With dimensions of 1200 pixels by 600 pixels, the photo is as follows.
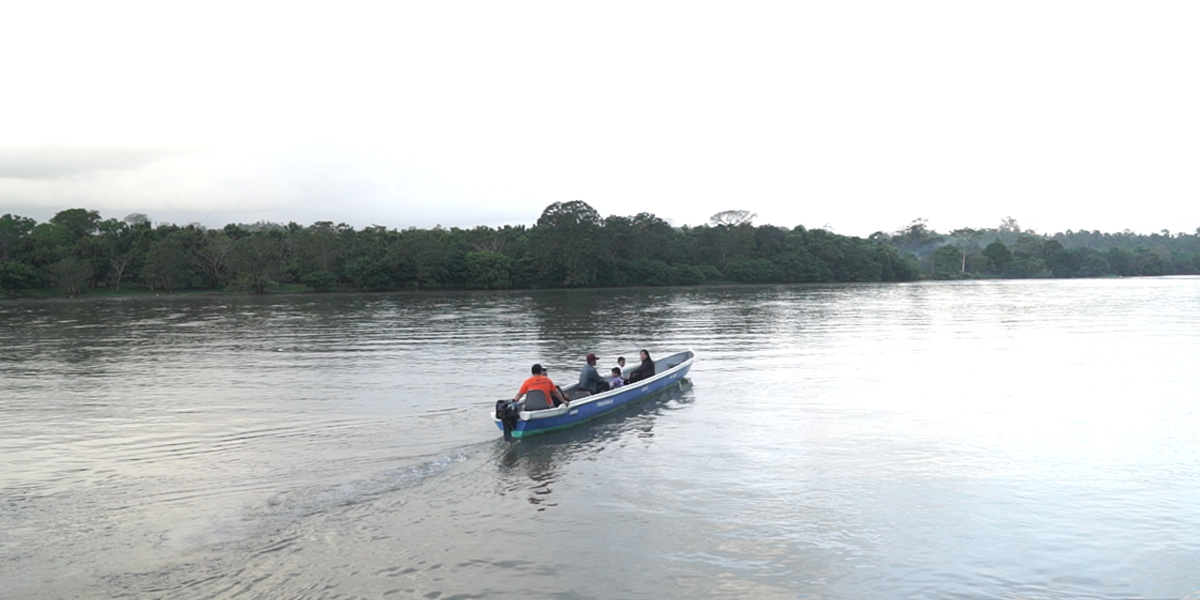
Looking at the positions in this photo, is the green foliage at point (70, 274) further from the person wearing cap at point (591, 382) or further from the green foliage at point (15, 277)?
Result: the person wearing cap at point (591, 382)

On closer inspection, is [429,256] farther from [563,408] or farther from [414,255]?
[563,408]

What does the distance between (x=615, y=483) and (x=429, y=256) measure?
88.6 m

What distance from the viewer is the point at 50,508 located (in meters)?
11.3

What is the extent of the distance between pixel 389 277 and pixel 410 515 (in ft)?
Answer: 297

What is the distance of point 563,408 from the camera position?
15.9 metres

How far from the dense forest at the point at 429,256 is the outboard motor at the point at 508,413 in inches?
3265

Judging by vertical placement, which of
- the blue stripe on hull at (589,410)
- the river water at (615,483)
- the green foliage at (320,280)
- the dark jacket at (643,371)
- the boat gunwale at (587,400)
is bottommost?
the river water at (615,483)

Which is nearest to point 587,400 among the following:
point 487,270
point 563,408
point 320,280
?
point 563,408

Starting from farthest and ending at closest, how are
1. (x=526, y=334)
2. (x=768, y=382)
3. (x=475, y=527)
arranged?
1. (x=526, y=334)
2. (x=768, y=382)
3. (x=475, y=527)

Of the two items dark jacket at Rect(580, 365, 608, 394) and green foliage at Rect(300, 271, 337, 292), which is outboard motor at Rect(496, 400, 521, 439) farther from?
green foliage at Rect(300, 271, 337, 292)

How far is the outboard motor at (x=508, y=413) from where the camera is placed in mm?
15070

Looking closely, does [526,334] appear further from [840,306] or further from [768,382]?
[840,306]

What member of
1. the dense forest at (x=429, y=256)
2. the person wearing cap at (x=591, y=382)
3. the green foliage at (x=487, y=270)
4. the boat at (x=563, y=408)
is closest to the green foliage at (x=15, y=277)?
the dense forest at (x=429, y=256)

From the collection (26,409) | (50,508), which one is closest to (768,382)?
(50,508)
